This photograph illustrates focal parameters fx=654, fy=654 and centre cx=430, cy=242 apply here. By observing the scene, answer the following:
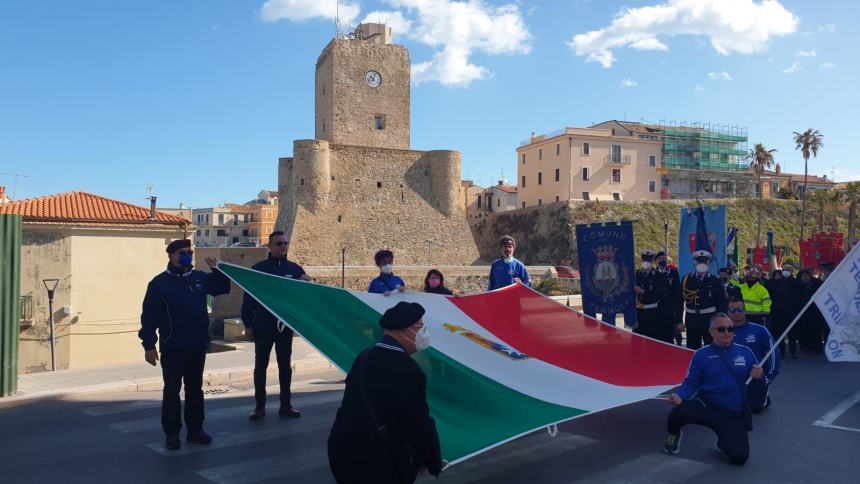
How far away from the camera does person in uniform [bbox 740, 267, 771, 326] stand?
12.7 metres

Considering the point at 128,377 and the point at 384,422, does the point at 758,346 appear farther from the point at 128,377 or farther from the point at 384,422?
the point at 128,377

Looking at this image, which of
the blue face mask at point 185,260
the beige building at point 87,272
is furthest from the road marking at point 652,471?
the beige building at point 87,272

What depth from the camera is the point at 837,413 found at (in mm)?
8156

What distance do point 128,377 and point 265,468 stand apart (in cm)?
515

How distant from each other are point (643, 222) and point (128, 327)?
44181 mm

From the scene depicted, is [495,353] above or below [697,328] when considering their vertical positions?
above

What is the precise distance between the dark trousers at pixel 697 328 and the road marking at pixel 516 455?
3.83 meters

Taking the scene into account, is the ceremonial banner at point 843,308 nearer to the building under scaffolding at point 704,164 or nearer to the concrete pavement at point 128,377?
the concrete pavement at point 128,377

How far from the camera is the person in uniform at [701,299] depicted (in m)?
9.64

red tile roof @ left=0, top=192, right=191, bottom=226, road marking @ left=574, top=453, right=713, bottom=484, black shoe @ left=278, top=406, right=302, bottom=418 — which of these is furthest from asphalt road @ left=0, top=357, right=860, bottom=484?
red tile roof @ left=0, top=192, right=191, bottom=226

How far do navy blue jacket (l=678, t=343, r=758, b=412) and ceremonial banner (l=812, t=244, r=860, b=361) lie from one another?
32.4 inches

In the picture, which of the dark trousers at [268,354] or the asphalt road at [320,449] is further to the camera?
the dark trousers at [268,354]

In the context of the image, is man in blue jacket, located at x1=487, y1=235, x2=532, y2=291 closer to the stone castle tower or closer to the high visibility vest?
the high visibility vest

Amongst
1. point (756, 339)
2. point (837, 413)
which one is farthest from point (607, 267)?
point (837, 413)
